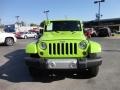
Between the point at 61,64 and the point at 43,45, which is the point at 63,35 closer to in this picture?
the point at 43,45

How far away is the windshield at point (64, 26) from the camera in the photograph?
11781 mm

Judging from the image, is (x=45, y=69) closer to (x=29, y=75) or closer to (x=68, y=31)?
(x=29, y=75)

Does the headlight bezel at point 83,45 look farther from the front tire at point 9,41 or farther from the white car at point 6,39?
the front tire at point 9,41

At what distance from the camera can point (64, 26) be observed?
39.0 ft

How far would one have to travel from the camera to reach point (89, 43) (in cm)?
997

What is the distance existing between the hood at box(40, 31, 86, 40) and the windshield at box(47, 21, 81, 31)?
385mm

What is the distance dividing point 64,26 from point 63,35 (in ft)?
4.17

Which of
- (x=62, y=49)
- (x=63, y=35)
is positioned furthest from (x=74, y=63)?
(x=63, y=35)

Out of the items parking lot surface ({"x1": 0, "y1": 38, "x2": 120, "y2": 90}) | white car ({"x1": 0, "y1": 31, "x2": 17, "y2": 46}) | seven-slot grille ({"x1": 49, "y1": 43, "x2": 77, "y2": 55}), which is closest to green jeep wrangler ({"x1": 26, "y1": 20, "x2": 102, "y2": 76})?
seven-slot grille ({"x1": 49, "y1": 43, "x2": 77, "y2": 55})

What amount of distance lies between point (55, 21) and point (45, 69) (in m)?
3.13

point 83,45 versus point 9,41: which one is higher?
point 83,45

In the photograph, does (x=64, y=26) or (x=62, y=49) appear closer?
(x=62, y=49)

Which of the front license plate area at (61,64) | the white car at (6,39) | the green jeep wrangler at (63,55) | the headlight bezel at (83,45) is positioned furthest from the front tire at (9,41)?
the front license plate area at (61,64)

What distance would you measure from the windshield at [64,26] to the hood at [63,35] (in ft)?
1.26
